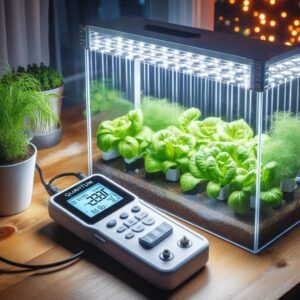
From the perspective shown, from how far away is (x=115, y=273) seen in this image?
112cm

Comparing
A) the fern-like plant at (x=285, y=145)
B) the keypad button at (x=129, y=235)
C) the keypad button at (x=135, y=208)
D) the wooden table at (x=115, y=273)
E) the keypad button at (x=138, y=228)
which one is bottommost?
the wooden table at (x=115, y=273)

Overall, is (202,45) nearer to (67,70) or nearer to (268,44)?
(268,44)

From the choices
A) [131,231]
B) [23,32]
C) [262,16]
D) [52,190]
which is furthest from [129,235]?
[262,16]

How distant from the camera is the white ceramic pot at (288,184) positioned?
3.99 feet

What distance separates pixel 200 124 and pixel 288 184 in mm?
216

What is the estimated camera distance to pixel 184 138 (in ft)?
4.19

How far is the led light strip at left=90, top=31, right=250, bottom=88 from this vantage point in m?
1.12

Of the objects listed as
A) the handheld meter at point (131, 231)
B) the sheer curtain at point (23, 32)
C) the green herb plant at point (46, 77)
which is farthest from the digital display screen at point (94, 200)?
the sheer curtain at point (23, 32)

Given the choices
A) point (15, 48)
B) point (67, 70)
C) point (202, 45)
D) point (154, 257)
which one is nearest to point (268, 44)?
point (202, 45)

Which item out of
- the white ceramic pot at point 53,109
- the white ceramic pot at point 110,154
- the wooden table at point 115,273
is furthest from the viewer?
the white ceramic pot at point 53,109

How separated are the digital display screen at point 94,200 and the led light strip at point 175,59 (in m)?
0.26

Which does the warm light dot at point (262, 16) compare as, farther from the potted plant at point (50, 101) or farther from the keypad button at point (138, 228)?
the keypad button at point (138, 228)

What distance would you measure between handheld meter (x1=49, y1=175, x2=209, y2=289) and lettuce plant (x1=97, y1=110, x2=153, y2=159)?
A: 0.35 feet

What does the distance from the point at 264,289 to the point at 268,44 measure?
0.43 m
